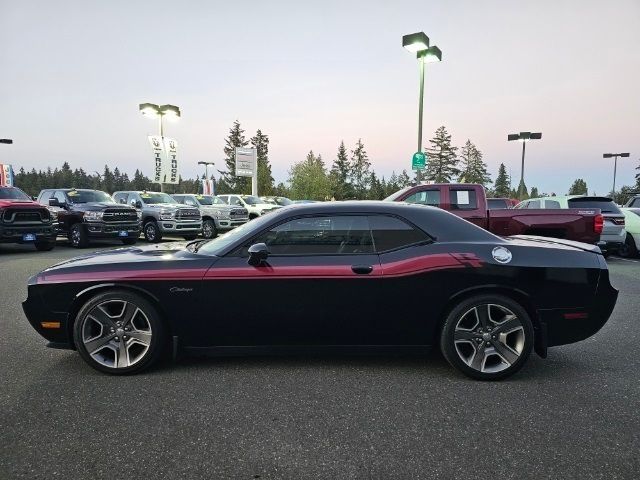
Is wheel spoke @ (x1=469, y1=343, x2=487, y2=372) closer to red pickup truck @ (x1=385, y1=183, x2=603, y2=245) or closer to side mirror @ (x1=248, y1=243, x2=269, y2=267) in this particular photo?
side mirror @ (x1=248, y1=243, x2=269, y2=267)

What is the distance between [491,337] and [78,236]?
13.4 metres

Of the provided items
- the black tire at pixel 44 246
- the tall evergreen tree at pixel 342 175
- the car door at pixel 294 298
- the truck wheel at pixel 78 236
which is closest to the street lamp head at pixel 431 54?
the truck wheel at pixel 78 236

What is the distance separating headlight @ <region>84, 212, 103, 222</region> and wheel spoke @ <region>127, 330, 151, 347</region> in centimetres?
1122

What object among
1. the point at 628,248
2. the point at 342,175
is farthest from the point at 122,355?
the point at 342,175

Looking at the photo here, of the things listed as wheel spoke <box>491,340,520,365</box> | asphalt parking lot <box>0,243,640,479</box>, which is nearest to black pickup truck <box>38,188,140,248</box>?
asphalt parking lot <box>0,243,640,479</box>

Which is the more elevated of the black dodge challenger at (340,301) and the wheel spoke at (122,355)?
the black dodge challenger at (340,301)

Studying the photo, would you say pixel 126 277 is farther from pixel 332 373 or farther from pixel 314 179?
pixel 314 179

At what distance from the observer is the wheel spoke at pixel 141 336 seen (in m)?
3.46

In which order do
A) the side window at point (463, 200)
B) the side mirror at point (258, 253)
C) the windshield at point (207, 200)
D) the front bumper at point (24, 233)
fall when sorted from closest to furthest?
1. the side mirror at point (258, 253)
2. the side window at point (463, 200)
3. the front bumper at point (24, 233)
4. the windshield at point (207, 200)

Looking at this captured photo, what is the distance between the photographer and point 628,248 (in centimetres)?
1165

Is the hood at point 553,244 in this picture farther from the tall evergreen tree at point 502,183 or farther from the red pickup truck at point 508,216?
the tall evergreen tree at point 502,183

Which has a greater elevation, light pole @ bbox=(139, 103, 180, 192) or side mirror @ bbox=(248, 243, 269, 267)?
light pole @ bbox=(139, 103, 180, 192)

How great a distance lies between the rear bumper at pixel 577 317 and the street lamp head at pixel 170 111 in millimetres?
Result: 23631

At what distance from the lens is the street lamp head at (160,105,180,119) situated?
77.2 feet
